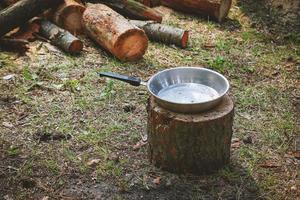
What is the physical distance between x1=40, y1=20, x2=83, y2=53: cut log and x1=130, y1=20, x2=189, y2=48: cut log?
0.99 metres

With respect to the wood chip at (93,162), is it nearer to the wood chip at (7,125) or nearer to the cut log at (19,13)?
the wood chip at (7,125)

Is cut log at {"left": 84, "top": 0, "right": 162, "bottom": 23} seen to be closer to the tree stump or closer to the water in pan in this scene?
the water in pan

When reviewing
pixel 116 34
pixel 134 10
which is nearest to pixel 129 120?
pixel 116 34

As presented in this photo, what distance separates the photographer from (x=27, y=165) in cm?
377

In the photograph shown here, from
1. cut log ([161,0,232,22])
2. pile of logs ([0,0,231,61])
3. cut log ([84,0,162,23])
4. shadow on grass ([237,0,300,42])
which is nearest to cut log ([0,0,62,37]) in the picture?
pile of logs ([0,0,231,61])

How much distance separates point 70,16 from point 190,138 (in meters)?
3.30

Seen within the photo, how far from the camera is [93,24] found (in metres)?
5.72

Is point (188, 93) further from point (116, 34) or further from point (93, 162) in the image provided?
point (116, 34)

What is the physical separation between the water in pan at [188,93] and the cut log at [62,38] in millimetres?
2248

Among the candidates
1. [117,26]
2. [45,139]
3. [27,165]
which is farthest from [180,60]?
[27,165]

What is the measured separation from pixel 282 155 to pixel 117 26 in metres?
2.57

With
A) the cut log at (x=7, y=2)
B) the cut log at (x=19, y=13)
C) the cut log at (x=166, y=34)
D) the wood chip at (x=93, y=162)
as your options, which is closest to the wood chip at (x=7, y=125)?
the wood chip at (x=93, y=162)

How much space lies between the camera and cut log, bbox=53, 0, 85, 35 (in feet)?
19.5

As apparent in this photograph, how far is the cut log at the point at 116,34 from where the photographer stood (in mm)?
5340
